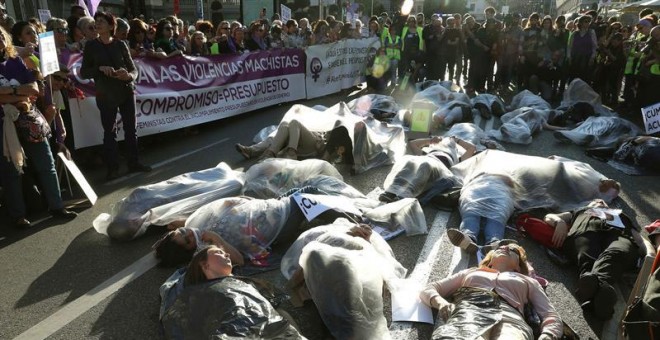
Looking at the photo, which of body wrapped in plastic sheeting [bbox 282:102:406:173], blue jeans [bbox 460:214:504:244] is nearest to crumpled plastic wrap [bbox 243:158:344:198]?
body wrapped in plastic sheeting [bbox 282:102:406:173]

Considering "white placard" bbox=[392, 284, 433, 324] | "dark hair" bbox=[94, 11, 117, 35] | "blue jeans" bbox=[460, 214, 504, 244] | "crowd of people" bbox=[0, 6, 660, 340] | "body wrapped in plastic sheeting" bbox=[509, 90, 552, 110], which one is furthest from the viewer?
"body wrapped in plastic sheeting" bbox=[509, 90, 552, 110]

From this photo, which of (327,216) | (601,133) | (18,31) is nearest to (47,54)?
(18,31)

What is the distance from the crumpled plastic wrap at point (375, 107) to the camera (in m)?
8.69

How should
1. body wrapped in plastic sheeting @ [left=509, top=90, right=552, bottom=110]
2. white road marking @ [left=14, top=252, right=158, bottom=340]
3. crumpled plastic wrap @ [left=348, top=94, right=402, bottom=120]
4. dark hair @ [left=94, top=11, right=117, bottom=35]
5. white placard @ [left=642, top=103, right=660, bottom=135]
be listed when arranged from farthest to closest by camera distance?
1. body wrapped in plastic sheeting @ [left=509, top=90, right=552, bottom=110]
2. crumpled plastic wrap @ [left=348, top=94, right=402, bottom=120]
3. white placard @ [left=642, top=103, right=660, bottom=135]
4. dark hair @ [left=94, top=11, right=117, bottom=35]
5. white road marking @ [left=14, top=252, right=158, bottom=340]

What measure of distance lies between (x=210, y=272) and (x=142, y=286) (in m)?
0.99

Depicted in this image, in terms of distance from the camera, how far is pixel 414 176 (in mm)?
4938

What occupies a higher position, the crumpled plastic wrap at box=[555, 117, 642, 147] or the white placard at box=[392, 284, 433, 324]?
the crumpled plastic wrap at box=[555, 117, 642, 147]

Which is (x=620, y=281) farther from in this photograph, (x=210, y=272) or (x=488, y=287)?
(x=210, y=272)

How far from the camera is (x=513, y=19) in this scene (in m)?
12.0

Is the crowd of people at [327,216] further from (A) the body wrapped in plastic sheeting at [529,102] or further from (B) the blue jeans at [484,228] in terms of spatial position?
(A) the body wrapped in plastic sheeting at [529,102]

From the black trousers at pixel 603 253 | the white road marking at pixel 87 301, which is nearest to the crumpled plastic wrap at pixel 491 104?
the black trousers at pixel 603 253

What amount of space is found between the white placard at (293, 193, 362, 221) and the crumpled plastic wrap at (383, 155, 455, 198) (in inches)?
34.2

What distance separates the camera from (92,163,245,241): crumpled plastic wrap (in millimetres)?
4133

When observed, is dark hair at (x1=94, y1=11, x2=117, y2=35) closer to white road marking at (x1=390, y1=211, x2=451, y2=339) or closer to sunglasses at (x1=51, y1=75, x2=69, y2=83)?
sunglasses at (x1=51, y1=75, x2=69, y2=83)
